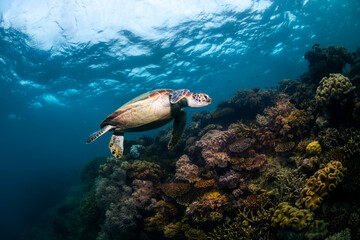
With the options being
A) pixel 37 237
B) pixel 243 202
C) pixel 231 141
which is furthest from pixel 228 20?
pixel 37 237

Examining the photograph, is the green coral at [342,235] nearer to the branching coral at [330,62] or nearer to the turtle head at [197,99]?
the turtle head at [197,99]

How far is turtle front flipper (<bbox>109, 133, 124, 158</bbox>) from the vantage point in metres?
3.91

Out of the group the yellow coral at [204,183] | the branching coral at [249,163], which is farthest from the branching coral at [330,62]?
the yellow coral at [204,183]

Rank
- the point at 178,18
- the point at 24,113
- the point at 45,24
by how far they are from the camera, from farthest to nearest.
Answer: the point at 24,113
the point at 178,18
the point at 45,24

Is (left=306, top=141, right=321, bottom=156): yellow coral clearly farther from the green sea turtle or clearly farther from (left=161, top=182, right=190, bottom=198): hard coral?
(left=161, top=182, right=190, bottom=198): hard coral

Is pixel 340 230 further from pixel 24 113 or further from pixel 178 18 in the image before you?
pixel 24 113

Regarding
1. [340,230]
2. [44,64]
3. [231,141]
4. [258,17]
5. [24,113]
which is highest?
[24,113]

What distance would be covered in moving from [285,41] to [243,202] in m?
33.3

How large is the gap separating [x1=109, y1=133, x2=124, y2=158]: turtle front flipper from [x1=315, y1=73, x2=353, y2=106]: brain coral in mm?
5994

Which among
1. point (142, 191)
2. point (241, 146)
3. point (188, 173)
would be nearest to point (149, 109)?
point (188, 173)

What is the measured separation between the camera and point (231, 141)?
6.61m

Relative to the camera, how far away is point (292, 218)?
102 inches

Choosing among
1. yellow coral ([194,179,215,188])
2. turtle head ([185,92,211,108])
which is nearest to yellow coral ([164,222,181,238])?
yellow coral ([194,179,215,188])

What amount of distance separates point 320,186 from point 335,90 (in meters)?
3.07
